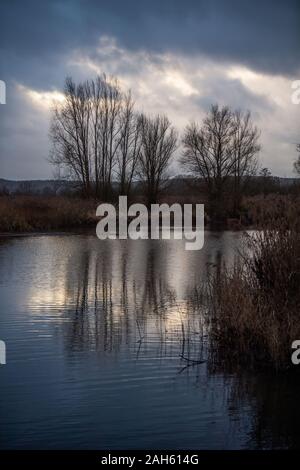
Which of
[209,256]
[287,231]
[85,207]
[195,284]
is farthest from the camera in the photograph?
[85,207]

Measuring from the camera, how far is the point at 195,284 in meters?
13.4

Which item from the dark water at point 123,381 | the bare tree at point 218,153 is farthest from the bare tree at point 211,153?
the dark water at point 123,381

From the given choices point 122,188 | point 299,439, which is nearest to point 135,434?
point 299,439

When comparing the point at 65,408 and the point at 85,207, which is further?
the point at 85,207

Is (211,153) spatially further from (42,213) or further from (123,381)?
(123,381)

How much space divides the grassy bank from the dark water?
61.7ft

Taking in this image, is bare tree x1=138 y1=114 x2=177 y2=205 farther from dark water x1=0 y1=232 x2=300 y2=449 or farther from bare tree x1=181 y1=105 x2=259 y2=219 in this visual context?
dark water x1=0 y1=232 x2=300 y2=449

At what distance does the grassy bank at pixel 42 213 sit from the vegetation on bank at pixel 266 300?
23836 millimetres

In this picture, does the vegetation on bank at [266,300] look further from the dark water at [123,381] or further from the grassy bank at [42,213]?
the grassy bank at [42,213]

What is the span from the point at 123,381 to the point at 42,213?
93.8 ft

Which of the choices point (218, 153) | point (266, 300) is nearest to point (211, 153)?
point (218, 153)

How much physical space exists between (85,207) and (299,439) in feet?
108
